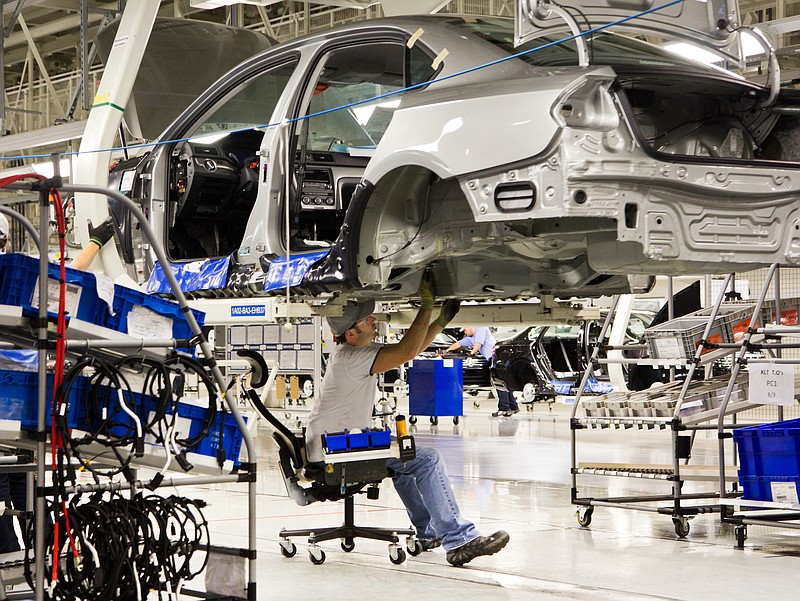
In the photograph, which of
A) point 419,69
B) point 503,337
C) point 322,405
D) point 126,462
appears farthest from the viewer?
point 503,337

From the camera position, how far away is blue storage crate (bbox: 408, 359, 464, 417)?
14.0m

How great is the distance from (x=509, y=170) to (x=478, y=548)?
6.53 feet

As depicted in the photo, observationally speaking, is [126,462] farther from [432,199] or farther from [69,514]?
[432,199]

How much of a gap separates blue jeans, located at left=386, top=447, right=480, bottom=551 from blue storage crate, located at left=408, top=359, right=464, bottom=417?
847 cm

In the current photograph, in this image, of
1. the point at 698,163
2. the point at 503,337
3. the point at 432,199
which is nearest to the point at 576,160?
the point at 698,163

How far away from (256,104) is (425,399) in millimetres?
7644

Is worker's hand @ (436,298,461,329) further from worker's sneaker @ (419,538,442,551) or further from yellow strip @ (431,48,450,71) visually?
yellow strip @ (431,48,450,71)

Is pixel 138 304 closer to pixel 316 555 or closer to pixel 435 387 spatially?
pixel 316 555

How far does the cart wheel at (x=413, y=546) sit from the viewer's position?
219 inches

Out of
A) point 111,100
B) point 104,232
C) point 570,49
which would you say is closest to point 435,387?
point 111,100

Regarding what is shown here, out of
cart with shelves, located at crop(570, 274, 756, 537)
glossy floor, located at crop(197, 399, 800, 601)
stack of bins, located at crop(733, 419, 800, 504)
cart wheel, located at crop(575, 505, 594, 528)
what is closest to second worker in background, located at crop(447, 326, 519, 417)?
glossy floor, located at crop(197, 399, 800, 601)

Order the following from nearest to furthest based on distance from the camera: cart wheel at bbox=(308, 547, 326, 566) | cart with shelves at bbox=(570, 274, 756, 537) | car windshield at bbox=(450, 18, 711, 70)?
car windshield at bbox=(450, 18, 711, 70), cart wheel at bbox=(308, 547, 326, 566), cart with shelves at bbox=(570, 274, 756, 537)

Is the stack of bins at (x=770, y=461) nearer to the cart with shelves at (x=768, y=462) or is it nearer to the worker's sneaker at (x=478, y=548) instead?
the cart with shelves at (x=768, y=462)

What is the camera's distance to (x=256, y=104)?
284 inches
